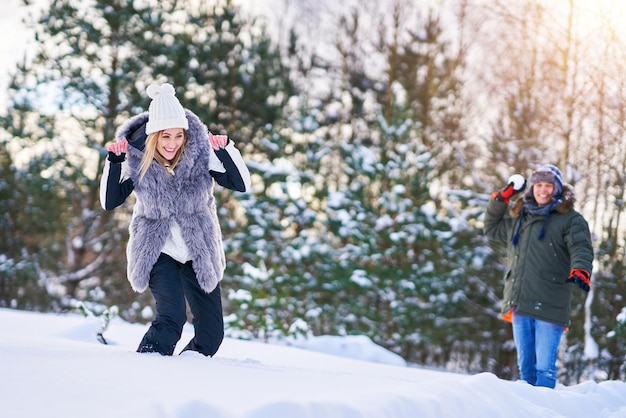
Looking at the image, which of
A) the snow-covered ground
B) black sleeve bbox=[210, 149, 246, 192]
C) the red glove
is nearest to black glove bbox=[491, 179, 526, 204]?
the red glove

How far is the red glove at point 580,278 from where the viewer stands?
4168mm

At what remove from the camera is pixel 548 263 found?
15.3ft

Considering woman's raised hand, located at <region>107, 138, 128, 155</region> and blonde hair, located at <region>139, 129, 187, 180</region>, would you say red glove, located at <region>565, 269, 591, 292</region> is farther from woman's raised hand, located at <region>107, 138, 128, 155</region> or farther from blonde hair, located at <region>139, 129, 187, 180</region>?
woman's raised hand, located at <region>107, 138, 128, 155</region>

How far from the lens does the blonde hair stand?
11.6 ft

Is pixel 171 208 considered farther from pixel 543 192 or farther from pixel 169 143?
pixel 543 192

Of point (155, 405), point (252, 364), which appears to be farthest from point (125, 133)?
point (155, 405)

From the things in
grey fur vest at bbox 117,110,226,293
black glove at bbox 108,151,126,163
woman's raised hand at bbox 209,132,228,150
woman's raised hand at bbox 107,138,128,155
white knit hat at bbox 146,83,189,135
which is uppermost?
white knit hat at bbox 146,83,189,135

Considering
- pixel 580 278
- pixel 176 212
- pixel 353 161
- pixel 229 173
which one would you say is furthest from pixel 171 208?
pixel 353 161

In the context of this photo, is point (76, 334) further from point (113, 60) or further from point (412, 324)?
point (113, 60)

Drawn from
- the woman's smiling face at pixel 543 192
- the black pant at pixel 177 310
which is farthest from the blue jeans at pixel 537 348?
the black pant at pixel 177 310

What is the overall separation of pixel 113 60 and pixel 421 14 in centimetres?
687

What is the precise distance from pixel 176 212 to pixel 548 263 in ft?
8.70

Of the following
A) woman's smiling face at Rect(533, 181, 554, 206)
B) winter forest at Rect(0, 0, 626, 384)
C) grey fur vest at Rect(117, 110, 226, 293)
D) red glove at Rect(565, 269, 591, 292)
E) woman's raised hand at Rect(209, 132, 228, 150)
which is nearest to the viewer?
grey fur vest at Rect(117, 110, 226, 293)

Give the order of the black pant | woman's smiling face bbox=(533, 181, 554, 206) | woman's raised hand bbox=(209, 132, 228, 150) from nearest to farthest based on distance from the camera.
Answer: the black pant → woman's raised hand bbox=(209, 132, 228, 150) → woman's smiling face bbox=(533, 181, 554, 206)
